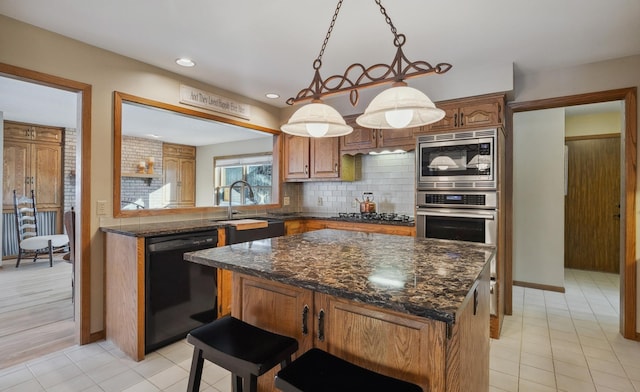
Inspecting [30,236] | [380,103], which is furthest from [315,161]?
[30,236]

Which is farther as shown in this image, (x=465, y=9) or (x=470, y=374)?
(x=465, y=9)

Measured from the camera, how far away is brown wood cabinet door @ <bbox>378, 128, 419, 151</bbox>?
11.5 ft

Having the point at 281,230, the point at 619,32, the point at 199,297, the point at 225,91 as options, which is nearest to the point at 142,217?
the point at 199,297

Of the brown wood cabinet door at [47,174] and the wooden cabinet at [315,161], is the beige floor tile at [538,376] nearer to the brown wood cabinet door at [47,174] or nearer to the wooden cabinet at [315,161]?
the wooden cabinet at [315,161]

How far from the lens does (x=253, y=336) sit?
1.36 metres

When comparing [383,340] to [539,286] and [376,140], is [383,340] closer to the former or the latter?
[376,140]

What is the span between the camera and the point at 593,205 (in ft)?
16.7

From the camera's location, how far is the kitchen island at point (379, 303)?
3.43ft

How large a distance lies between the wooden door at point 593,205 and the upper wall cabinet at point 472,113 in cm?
339

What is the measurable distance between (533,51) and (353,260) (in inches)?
100

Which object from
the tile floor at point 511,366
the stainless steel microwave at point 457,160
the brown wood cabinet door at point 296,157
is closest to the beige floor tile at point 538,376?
the tile floor at point 511,366

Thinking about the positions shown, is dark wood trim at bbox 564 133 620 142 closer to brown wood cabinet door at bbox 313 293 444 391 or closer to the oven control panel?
the oven control panel

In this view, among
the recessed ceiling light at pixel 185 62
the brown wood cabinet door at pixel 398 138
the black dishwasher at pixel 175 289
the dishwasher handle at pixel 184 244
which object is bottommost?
the black dishwasher at pixel 175 289

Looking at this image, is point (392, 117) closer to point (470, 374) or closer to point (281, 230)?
point (470, 374)
